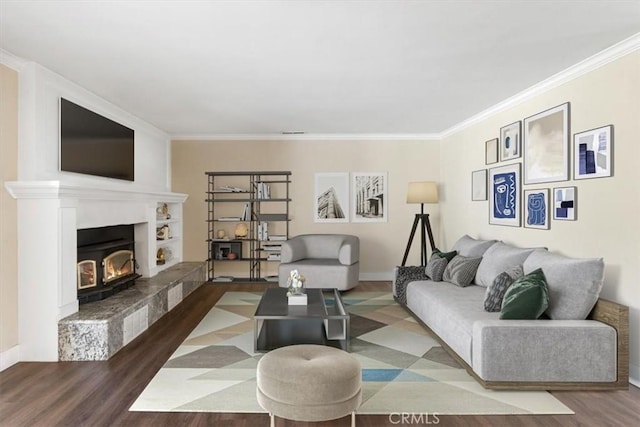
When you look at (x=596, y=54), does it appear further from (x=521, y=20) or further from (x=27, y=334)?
(x=27, y=334)

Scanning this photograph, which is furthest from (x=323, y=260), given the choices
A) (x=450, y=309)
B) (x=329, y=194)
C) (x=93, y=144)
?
(x=93, y=144)

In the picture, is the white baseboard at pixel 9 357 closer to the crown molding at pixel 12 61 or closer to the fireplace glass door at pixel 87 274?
the fireplace glass door at pixel 87 274

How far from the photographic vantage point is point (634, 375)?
2977mm

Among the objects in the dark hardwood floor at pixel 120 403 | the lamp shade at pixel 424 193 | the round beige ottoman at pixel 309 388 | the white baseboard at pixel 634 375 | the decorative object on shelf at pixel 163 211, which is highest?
the lamp shade at pixel 424 193

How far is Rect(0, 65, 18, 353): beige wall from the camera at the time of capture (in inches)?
127

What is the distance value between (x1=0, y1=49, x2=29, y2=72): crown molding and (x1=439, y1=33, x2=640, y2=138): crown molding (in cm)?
463

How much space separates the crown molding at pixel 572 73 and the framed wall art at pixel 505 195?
71cm

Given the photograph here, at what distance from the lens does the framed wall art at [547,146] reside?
146 inches

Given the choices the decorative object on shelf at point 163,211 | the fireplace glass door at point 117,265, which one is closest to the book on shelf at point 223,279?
the decorative object on shelf at point 163,211

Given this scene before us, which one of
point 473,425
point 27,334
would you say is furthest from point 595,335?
point 27,334

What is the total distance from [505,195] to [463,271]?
3.50 ft

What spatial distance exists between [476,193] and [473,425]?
3.67 m
